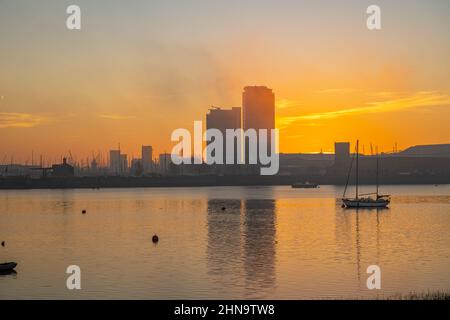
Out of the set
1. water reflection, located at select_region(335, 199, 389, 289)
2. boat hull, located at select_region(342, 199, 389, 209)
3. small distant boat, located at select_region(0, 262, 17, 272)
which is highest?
boat hull, located at select_region(342, 199, 389, 209)

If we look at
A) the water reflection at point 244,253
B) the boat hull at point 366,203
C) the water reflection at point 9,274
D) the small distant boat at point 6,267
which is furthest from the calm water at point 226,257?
the boat hull at point 366,203

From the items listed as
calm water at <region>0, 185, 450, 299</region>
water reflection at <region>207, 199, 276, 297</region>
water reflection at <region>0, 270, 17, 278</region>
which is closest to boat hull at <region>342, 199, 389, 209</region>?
calm water at <region>0, 185, 450, 299</region>

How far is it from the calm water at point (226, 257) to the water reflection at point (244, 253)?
9 cm

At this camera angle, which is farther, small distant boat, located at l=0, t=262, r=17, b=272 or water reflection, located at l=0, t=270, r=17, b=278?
small distant boat, located at l=0, t=262, r=17, b=272

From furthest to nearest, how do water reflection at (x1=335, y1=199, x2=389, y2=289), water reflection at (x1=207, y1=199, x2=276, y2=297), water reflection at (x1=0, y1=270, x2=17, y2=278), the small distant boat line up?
water reflection at (x1=335, y1=199, x2=389, y2=289) → the small distant boat → water reflection at (x1=0, y1=270, x2=17, y2=278) → water reflection at (x1=207, y1=199, x2=276, y2=297)

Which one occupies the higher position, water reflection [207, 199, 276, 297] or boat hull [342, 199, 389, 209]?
boat hull [342, 199, 389, 209]

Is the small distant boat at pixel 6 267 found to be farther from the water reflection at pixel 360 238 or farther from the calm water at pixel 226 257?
the water reflection at pixel 360 238

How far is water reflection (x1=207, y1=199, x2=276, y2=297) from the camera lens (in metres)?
44.9

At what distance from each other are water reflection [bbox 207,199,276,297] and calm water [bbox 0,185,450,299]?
0.31 ft

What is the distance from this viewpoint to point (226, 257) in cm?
5847

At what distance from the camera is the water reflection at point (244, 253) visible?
4487 cm

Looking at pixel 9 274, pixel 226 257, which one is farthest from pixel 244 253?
pixel 9 274

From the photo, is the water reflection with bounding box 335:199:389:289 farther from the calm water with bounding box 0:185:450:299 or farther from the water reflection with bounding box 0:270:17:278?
the water reflection with bounding box 0:270:17:278

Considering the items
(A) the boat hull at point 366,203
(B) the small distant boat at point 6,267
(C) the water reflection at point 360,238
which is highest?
(A) the boat hull at point 366,203
